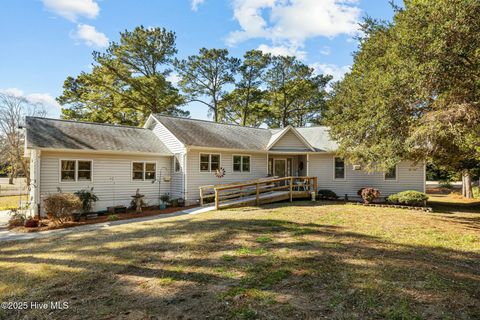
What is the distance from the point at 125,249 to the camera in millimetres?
7234

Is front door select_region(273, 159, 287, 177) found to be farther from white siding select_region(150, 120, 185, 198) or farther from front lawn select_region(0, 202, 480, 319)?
front lawn select_region(0, 202, 480, 319)

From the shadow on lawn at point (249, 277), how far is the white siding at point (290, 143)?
1126cm

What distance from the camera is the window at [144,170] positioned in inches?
612

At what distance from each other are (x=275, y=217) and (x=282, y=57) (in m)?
27.1

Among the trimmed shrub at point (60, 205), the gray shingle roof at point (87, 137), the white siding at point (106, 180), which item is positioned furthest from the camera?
the gray shingle roof at point (87, 137)

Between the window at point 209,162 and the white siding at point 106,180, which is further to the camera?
the window at point 209,162

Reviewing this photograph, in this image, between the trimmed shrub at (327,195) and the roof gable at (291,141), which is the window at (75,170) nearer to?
the roof gable at (291,141)

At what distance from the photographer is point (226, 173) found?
17500 mm

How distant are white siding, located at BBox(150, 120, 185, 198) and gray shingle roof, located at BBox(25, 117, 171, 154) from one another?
359 mm

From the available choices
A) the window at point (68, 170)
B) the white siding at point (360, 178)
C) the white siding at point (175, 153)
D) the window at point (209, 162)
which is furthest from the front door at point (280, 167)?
the window at point (68, 170)

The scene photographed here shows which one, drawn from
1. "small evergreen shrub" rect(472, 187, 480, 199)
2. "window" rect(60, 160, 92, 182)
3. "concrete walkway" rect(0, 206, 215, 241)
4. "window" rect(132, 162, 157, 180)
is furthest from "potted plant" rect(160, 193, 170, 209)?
"small evergreen shrub" rect(472, 187, 480, 199)

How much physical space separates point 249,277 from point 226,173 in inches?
487

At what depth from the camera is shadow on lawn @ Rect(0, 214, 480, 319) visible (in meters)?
4.10

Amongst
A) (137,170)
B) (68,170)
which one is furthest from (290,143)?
(68,170)
